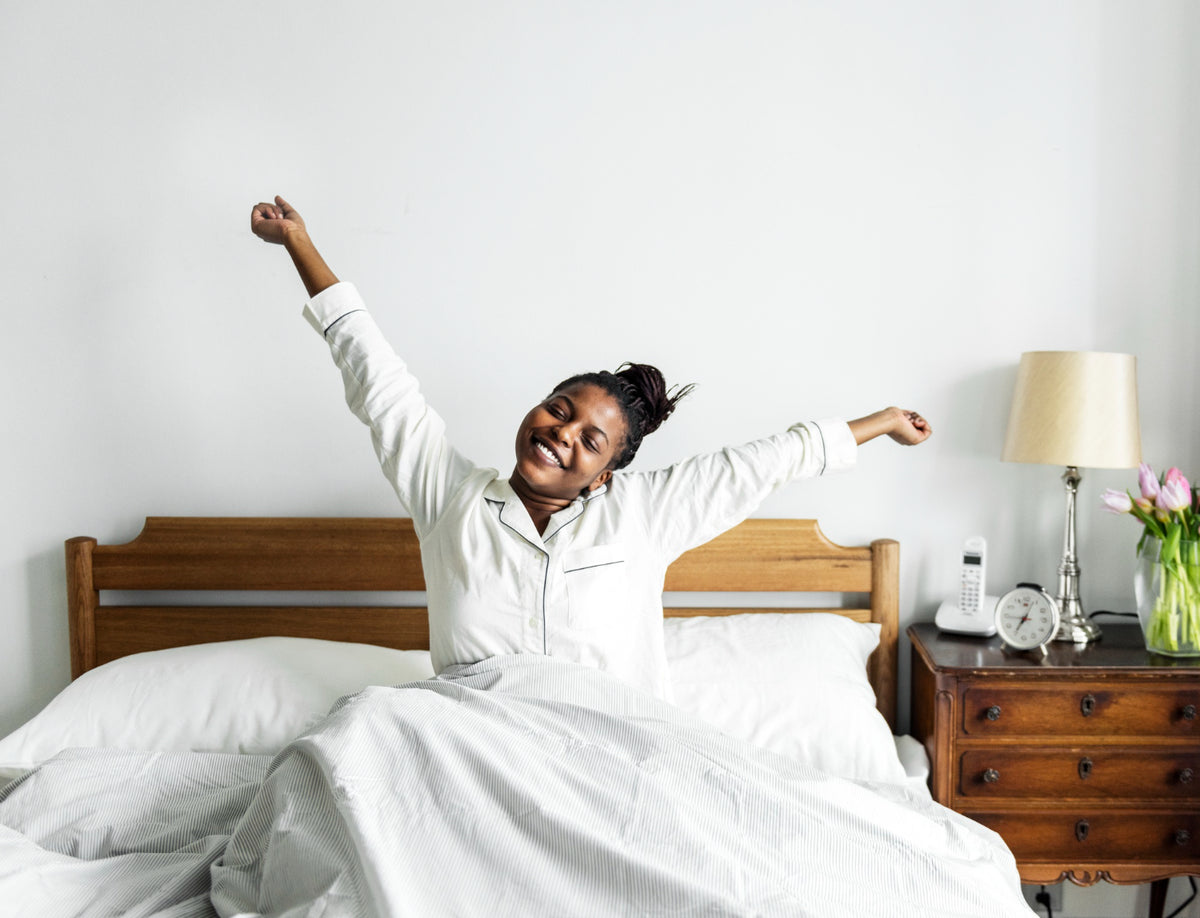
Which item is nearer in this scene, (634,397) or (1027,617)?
(634,397)

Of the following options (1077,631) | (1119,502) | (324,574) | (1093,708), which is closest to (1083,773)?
(1093,708)

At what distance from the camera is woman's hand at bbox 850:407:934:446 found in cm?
169

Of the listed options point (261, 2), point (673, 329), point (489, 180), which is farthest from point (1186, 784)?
point (261, 2)

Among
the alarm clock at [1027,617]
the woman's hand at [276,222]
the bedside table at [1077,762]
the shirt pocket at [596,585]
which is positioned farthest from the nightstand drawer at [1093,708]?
the woman's hand at [276,222]

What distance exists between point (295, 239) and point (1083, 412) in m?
1.49

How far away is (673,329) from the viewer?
209 cm

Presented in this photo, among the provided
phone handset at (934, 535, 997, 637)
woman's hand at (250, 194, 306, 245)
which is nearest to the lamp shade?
phone handset at (934, 535, 997, 637)

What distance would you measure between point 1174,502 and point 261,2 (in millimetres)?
2083

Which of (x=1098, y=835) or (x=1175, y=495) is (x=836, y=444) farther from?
(x=1098, y=835)

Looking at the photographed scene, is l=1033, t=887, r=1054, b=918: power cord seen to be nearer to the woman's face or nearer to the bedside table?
the bedside table

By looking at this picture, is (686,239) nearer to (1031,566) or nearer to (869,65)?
(869,65)

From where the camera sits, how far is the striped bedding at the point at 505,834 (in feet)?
3.46

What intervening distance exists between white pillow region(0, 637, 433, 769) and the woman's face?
0.53 m

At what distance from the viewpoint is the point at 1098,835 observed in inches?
71.7
